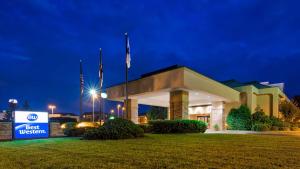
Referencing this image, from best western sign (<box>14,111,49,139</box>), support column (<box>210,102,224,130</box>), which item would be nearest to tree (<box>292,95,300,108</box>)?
support column (<box>210,102,224,130</box>)

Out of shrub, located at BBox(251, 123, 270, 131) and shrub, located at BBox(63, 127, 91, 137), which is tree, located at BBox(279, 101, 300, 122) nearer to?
shrub, located at BBox(251, 123, 270, 131)

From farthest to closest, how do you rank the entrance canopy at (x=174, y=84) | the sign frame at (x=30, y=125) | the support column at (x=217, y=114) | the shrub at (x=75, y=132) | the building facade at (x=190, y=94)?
the support column at (x=217, y=114) < the building facade at (x=190, y=94) < the entrance canopy at (x=174, y=84) < the shrub at (x=75, y=132) < the sign frame at (x=30, y=125)

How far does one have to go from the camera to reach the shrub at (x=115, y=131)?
13.8 meters

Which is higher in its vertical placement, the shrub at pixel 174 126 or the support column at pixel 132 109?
the support column at pixel 132 109

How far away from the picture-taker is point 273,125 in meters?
31.8

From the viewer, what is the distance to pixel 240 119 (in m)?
31.2

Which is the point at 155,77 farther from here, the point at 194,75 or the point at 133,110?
the point at 133,110

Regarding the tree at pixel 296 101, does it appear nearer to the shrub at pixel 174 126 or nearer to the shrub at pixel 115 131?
the shrub at pixel 174 126

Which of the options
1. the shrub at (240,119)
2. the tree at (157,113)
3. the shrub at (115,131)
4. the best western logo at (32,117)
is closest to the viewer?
the shrub at (115,131)

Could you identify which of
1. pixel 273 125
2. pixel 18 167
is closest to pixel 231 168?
pixel 18 167

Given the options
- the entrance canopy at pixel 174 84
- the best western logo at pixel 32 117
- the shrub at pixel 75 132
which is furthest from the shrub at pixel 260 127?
the best western logo at pixel 32 117

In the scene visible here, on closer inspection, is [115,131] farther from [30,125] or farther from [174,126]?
[174,126]

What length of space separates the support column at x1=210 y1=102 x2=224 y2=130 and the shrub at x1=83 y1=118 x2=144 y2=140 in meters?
20.0

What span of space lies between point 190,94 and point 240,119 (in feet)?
31.0
